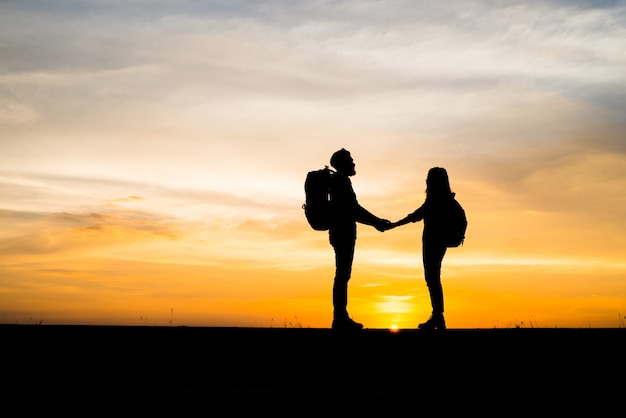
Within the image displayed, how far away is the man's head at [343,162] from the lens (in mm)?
10859

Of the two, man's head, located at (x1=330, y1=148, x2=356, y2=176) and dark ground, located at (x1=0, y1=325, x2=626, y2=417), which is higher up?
man's head, located at (x1=330, y1=148, x2=356, y2=176)

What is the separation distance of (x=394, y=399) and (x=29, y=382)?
3.99m

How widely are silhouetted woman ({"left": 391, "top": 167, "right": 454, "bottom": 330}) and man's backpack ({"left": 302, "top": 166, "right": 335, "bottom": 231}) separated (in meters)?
1.62

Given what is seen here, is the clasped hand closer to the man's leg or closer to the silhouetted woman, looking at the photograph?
the silhouetted woman

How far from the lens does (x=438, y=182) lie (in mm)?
11000

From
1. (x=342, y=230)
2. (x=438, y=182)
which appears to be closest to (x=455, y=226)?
(x=438, y=182)

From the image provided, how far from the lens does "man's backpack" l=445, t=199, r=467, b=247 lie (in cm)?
1095

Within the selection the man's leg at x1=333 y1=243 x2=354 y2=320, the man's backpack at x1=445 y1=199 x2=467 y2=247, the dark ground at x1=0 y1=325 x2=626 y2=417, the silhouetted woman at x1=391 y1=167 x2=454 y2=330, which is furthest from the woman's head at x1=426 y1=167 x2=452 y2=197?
the dark ground at x1=0 y1=325 x2=626 y2=417

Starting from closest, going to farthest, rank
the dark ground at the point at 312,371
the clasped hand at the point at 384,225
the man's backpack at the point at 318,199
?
the dark ground at the point at 312,371
the man's backpack at the point at 318,199
the clasped hand at the point at 384,225

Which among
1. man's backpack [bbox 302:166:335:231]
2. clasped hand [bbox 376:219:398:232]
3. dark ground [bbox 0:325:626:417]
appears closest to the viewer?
dark ground [bbox 0:325:626:417]

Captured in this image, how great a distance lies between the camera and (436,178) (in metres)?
11.0

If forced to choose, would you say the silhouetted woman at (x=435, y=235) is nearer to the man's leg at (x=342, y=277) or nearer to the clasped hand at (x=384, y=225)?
the clasped hand at (x=384, y=225)

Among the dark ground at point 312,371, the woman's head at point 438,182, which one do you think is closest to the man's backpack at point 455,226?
the woman's head at point 438,182

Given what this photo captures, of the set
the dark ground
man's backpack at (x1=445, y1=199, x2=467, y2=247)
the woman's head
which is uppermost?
the woman's head
